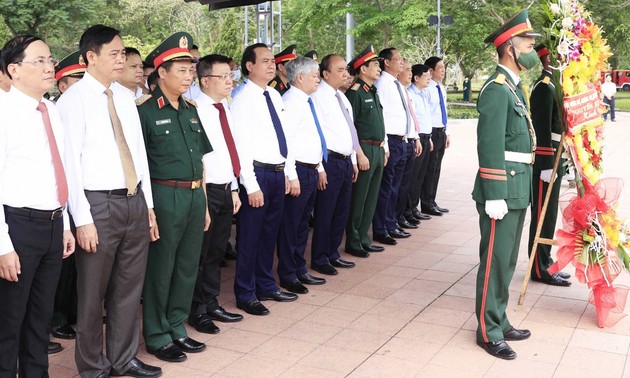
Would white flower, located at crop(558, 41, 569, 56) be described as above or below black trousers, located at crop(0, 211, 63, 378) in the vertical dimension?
above

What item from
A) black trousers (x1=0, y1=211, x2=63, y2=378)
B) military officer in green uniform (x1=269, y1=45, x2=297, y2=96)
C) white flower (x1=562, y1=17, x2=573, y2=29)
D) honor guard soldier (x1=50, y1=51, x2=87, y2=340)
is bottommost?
honor guard soldier (x1=50, y1=51, x2=87, y2=340)

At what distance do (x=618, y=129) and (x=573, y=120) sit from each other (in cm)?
1743

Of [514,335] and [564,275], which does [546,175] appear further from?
[514,335]

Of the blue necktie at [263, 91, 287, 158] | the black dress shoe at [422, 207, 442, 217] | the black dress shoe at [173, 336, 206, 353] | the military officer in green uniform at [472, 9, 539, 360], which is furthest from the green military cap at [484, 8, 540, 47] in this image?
the black dress shoe at [422, 207, 442, 217]

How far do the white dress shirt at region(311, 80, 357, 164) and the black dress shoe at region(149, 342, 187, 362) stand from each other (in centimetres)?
235

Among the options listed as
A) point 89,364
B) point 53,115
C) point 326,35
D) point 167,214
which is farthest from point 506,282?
point 326,35

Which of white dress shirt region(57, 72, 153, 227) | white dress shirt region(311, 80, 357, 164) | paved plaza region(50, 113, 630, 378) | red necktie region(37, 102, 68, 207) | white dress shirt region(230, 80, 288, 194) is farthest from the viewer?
white dress shirt region(311, 80, 357, 164)

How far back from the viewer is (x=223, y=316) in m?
4.65

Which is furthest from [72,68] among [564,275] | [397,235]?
[564,275]

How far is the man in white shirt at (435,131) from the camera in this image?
820 centimetres

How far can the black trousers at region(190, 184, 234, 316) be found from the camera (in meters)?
4.44

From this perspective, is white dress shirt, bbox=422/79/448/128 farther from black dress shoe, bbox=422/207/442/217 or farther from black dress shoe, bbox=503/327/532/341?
black dress shoe, bbox=503/327/532/341

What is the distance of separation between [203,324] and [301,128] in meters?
1.65

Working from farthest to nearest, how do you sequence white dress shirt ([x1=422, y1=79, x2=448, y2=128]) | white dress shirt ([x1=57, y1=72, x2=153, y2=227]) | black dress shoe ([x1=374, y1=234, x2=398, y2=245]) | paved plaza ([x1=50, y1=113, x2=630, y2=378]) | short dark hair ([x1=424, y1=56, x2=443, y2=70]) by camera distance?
short dark hair ([x1=424, y1=56, x2=443, y2=70])
white dress shirt ([x1=422, y1=79, x2=448, y2=128])
black dress shoe ([x1=374, y1=234, x2=398, y2=245])
paved plaza ([x1=50, y1=113, x2=630, y2=378])
white dress shirt ([x1=57, y1=72, x2=153, y2=227])
